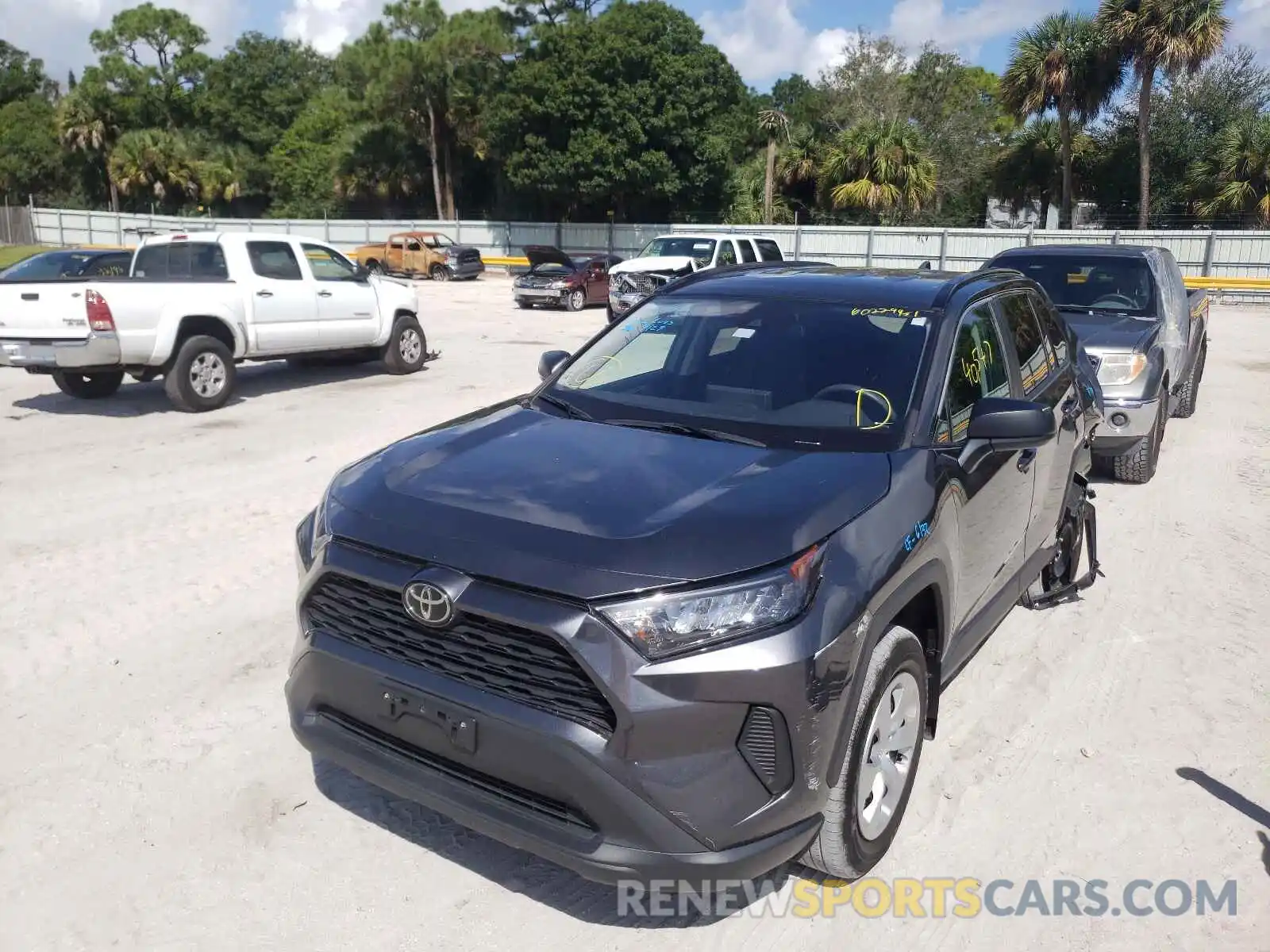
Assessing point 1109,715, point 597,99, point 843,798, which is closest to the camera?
point 843,798

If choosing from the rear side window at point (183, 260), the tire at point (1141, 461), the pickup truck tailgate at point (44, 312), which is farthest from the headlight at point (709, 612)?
the rear side window at point (183, 260)

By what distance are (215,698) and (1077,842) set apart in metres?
3.41

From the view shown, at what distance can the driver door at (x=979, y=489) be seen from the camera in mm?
3691

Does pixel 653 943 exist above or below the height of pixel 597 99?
below

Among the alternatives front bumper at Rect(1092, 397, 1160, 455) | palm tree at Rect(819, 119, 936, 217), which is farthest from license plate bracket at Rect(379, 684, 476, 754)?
palm tree at Rect(819, 119, 936, 217)

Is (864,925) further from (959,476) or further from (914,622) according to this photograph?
(959,476)

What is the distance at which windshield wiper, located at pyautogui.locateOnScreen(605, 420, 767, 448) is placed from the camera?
3.63 m

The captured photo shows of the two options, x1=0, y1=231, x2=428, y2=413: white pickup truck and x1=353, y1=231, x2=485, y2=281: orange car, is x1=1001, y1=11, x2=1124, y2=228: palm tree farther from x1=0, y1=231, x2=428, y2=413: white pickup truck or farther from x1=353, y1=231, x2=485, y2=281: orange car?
x1=0, y1=231, x2=428, y2=413: white pickup truck

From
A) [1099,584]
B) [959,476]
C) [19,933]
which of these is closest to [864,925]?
[959,476]

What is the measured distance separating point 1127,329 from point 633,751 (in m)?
7.09

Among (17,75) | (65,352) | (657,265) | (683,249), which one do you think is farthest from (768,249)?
(17,75)

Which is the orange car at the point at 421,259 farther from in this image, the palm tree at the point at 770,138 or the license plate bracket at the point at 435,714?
the license plate bracket at the point at 435,714

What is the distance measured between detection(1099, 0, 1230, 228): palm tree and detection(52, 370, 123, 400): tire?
29614 millimetres

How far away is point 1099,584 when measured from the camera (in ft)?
19.4
